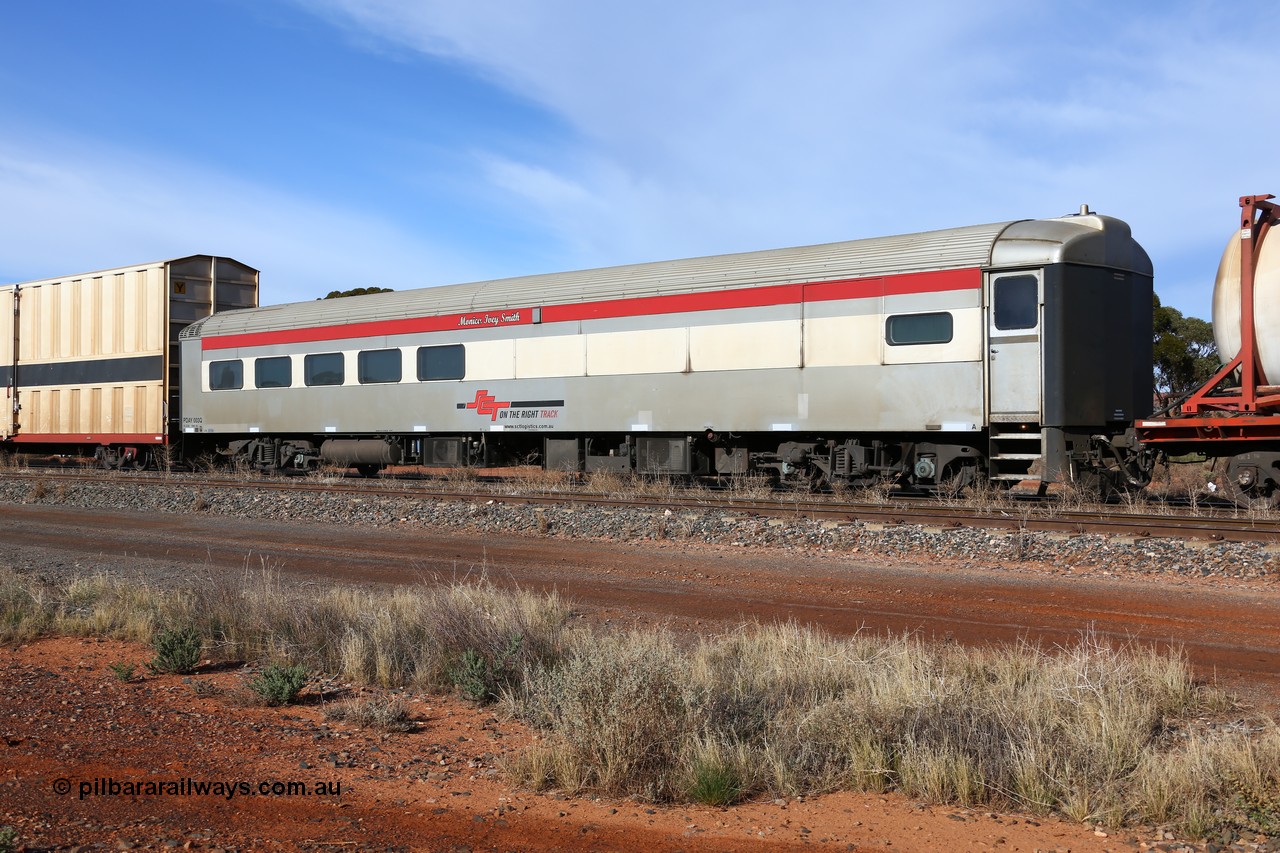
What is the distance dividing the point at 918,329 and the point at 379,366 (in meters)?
10.5

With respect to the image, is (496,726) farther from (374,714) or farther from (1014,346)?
(1014,346)

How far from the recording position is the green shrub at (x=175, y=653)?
6.96 m

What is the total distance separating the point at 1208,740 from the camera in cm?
512

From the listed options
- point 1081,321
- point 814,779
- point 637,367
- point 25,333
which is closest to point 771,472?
point 637,367

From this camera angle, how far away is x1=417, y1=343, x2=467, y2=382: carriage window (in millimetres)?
18797

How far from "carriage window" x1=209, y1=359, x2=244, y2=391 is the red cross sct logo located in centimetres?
666

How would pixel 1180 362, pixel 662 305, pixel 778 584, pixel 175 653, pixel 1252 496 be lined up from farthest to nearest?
1. pixel 1180 362
2. pixel 662 305
3. pixel 1252 496
4. pixel 778 584
5. pixel 175 653

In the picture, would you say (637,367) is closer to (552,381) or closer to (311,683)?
(552,381)

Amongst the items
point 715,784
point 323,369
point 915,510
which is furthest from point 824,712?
point 323,369

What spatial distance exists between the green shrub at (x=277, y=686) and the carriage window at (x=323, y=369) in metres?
14.7

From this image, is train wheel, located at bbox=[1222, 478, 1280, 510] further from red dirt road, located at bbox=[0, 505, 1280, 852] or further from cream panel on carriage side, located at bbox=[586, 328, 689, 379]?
cream panel on carriage side, located at bbox=[586, 328, 689, 379]

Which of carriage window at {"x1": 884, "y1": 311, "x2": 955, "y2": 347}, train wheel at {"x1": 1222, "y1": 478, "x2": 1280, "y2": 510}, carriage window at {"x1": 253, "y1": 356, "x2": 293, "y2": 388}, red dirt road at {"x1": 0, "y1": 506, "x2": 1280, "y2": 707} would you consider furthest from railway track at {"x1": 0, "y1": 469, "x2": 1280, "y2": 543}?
carriage window at {"x1": 253, "y1": 356, "x2": 293, "y2": 388}

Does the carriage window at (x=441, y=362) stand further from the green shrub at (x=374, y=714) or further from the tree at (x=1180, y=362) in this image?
the tree at (x=1180, y=362)

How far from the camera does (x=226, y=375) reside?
2242cm
